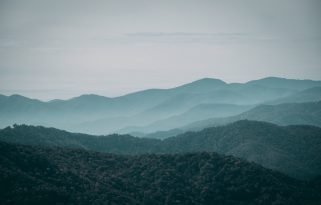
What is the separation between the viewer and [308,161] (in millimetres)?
104188

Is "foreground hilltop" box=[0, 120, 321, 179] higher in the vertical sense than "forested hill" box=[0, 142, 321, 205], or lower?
higher

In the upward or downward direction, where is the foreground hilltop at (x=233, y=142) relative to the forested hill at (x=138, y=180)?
upward

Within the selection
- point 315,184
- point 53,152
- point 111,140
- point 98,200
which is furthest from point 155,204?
point 111,140

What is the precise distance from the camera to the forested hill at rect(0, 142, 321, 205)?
184 feet

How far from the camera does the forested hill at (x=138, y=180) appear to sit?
56219mm

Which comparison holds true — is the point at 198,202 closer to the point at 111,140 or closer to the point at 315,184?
the point at 315,184

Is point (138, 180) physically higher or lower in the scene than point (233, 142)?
lower

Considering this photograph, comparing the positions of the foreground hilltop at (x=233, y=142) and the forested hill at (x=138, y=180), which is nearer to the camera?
the forested hill at (x=138, y=180)

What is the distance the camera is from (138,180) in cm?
6919

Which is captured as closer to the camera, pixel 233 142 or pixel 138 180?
pixel 138 180

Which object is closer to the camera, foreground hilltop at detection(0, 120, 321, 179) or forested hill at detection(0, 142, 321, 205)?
forested hill at detection(0, 142, 321, 205)

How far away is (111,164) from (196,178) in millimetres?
15734

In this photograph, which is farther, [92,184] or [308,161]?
[308,161]

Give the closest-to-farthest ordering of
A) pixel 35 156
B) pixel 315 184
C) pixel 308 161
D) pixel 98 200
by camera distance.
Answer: pixel 98 200
pixel 35 156
pixel 315 184
pixel 308 161
